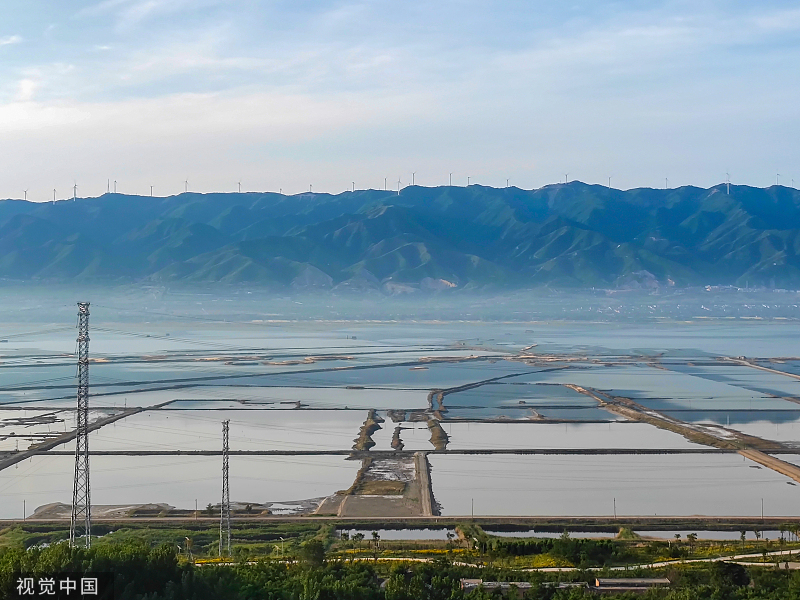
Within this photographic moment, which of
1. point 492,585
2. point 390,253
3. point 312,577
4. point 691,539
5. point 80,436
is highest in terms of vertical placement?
point 390,253

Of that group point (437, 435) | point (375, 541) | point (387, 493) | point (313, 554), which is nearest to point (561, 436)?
point (437, 435)

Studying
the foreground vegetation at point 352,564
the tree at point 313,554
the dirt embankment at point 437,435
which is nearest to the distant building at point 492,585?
the foreground vegetation at point 352,564

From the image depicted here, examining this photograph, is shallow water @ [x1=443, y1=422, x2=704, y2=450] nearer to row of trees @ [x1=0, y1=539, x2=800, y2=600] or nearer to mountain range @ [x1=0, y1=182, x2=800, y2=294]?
row of trees @ [x1=0, y1=539, x2=800, y2=600]

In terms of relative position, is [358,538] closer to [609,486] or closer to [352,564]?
[352,564]

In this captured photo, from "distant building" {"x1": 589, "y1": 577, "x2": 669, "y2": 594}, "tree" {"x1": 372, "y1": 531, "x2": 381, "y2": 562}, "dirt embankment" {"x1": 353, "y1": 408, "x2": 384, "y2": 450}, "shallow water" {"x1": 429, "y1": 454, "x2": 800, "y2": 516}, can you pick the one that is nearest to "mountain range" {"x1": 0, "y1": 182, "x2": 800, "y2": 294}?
"dirt embankment" {"x1": 353, "y1": 408, "x2": 384, "y2": 450}

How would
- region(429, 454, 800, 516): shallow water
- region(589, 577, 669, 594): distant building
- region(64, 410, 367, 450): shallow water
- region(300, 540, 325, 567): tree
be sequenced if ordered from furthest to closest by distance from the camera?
region(64, 410, 367, 450): shallow water → region(429, 454, 800, 516): shallow water → region(300, 540, 325, 567): tree → region(589, 577, 669, 594): distant building

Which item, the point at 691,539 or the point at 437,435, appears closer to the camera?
the point at 691,539

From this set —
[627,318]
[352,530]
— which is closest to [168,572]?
[352,530]

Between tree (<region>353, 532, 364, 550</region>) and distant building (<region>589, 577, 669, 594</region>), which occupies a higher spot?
distant building (<region>589, 577, 669, 594</region>)

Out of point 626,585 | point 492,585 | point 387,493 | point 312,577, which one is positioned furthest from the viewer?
point 387,493

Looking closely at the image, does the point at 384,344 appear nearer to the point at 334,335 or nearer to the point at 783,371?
the point at 334,335

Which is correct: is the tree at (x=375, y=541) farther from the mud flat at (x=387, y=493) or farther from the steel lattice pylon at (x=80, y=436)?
the steel lattice pylon at (x=80, y=436)
